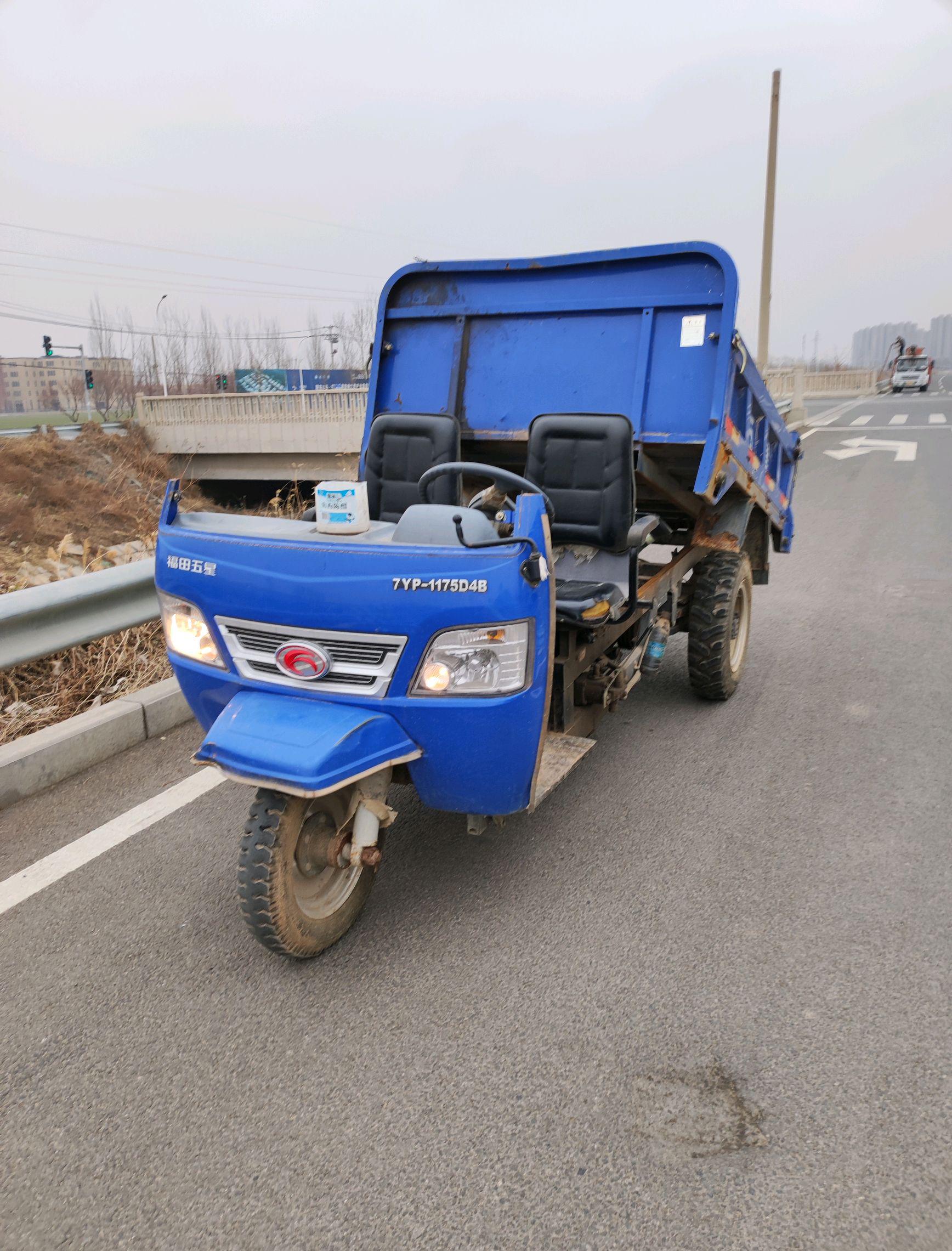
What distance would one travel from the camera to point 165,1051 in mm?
2469

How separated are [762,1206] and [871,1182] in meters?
0.27

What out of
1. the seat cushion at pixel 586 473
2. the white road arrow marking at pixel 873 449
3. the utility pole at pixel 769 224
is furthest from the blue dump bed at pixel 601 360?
the utility pole at pixel 769 224

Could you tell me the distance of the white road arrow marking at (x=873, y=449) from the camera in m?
18.1

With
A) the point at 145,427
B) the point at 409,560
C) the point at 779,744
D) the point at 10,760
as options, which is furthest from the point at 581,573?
the point at 145,427

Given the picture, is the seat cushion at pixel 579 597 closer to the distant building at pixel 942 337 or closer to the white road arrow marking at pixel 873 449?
the white road arrow marking at pixel 873 449

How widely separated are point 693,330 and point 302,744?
3251 mm

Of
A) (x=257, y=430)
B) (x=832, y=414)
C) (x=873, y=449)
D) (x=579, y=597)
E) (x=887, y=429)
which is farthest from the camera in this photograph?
(x=257, y=430)

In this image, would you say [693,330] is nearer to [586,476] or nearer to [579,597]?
[586,476]

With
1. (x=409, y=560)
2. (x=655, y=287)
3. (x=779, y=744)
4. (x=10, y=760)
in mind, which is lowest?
(x=779, y=744)

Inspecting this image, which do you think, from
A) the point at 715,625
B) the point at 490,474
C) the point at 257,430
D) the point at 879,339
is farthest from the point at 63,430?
the point at 879,339

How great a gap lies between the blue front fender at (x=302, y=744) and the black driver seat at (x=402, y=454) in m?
2.07

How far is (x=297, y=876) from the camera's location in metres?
2.79

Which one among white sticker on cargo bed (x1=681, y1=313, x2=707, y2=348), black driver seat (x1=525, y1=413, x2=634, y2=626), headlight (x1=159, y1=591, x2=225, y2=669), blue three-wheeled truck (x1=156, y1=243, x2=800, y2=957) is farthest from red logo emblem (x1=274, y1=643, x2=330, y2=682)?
white sticker on cargo bed (x1=681, y1=313, x2=707, y2=348)

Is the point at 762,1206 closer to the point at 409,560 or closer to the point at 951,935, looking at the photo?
the point at 951,935
